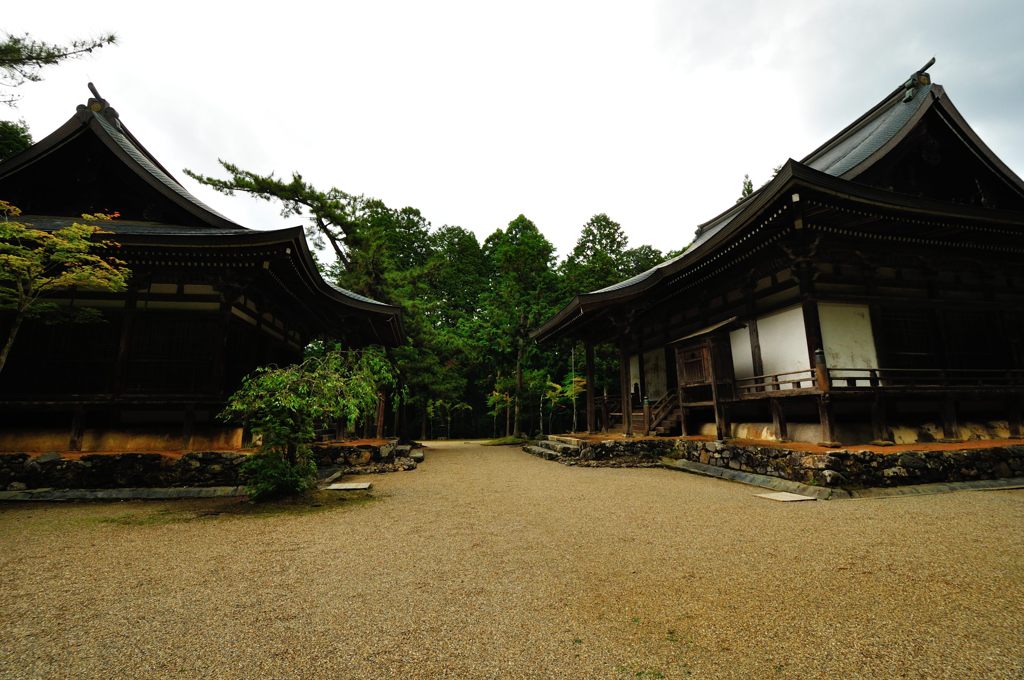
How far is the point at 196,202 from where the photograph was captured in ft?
36.0

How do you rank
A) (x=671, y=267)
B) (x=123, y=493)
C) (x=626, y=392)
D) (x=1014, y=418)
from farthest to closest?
(x=626, y=392)
(x=671, y=267)
(x=1014, y=418)
(x=123, y=493)

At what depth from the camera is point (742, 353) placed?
1178cm

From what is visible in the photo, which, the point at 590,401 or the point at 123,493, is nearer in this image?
the point at 123,493

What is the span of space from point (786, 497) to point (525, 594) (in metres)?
5.50

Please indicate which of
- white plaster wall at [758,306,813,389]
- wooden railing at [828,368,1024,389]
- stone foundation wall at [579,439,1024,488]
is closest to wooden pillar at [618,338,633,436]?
white plaster wall at [758,306,813,389]

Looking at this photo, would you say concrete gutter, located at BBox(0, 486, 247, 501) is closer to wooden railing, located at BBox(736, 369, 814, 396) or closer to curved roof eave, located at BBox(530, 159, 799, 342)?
curved roof eave, located at BBox(530, 159, 799, 342)

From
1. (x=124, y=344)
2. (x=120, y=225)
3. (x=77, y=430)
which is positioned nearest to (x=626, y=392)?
(x=124, y=344)

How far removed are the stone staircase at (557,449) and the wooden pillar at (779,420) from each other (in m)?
4.93

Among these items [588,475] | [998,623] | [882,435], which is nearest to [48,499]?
[588,475]

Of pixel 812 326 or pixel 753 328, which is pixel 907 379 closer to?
pixel 812 326

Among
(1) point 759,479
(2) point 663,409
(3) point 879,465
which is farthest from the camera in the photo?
(2) point 663,409

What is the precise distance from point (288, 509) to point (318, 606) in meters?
3.73

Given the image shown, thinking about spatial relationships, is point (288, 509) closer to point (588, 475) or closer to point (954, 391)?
point (588, 475)

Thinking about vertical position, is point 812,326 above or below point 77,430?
above
